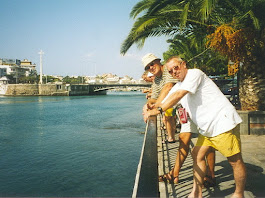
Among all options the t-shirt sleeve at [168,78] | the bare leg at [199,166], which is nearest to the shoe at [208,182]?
the bare leg at [199,166]

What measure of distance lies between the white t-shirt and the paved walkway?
3.16ft

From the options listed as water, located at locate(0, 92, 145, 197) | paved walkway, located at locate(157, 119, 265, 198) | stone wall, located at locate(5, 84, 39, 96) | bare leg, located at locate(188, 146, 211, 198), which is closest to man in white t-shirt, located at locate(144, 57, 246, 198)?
bare leg, located at locate(188, 146, 211, 198)

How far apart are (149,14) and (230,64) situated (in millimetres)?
3005

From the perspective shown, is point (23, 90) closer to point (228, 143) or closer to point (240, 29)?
point (240, 29)

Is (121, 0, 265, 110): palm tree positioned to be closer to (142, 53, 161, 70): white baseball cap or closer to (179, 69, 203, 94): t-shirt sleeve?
(142, 53, 161, 70): white baseball cap

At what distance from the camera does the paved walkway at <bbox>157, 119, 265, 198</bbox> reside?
292 centimetres

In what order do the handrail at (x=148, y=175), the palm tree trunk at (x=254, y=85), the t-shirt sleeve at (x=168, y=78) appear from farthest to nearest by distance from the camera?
the palm tree trunk at (x=254, y=85) → the t-shirt sleeve at (x=168, y=78) → the handrail at (x=148, y=175)

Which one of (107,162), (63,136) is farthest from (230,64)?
(63,136)

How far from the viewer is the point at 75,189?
297 inches

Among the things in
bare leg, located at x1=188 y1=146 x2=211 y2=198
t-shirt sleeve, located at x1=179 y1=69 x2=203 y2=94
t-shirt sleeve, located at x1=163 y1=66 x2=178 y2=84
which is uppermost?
t-shirt sleeve, located at x1=163 y1=66 x2=178 y2=84

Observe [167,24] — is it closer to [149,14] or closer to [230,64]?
[149,14]

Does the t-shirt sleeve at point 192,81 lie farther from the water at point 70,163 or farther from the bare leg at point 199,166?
the water at point 70,163

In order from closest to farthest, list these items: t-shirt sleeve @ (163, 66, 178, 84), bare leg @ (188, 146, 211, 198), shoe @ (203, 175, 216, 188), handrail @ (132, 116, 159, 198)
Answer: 1. handrail @ (132, 116, 159, 198)
2. bare leg @ (188, 146, 211, 198)
3. shoe @ (203, 175, 216, 188)
4. t-shirt sleeve @ (163, 66, 178, 84)

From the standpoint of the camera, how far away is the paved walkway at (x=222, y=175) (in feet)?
9.57
